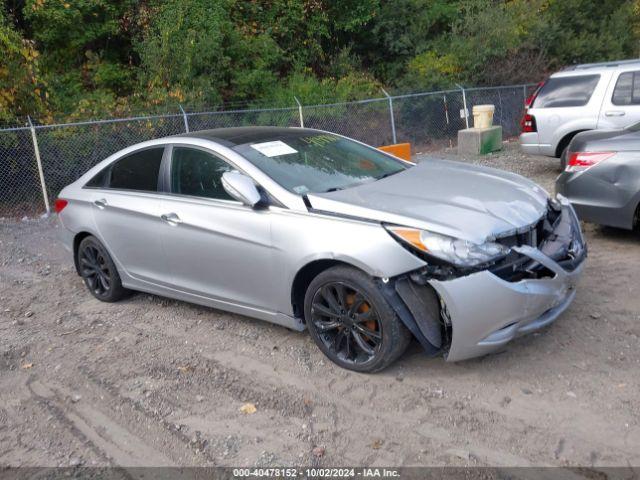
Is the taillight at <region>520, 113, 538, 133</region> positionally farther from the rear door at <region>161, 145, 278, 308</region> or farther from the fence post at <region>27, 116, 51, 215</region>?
the fence post at <region>27, 116, 51, 215</region>

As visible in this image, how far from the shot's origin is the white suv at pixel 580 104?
9.73 meters

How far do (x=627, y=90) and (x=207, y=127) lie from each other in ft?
24.0

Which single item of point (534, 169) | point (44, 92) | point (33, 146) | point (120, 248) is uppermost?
point (44, 92)

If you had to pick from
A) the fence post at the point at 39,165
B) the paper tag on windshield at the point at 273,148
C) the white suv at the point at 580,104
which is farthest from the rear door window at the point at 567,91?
the fence post at the point at 39,165

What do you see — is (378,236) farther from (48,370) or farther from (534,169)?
(534,169)

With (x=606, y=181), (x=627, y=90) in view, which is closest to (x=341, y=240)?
(x=606, y=181)

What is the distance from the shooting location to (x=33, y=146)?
10.1 metres

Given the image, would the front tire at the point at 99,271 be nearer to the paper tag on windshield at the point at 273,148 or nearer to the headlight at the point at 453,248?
the paper tag on windshield at the point at 273,148

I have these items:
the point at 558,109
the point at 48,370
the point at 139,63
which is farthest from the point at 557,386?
the point at 139,63

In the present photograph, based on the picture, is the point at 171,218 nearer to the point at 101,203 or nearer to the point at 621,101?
the point at 101,203

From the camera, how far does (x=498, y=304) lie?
3.63 metres

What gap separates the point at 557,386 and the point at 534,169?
8.60 m

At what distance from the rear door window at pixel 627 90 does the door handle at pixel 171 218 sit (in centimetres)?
779

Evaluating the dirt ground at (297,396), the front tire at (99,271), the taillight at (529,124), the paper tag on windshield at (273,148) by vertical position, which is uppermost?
the paper tag on windshield at (273,148)
